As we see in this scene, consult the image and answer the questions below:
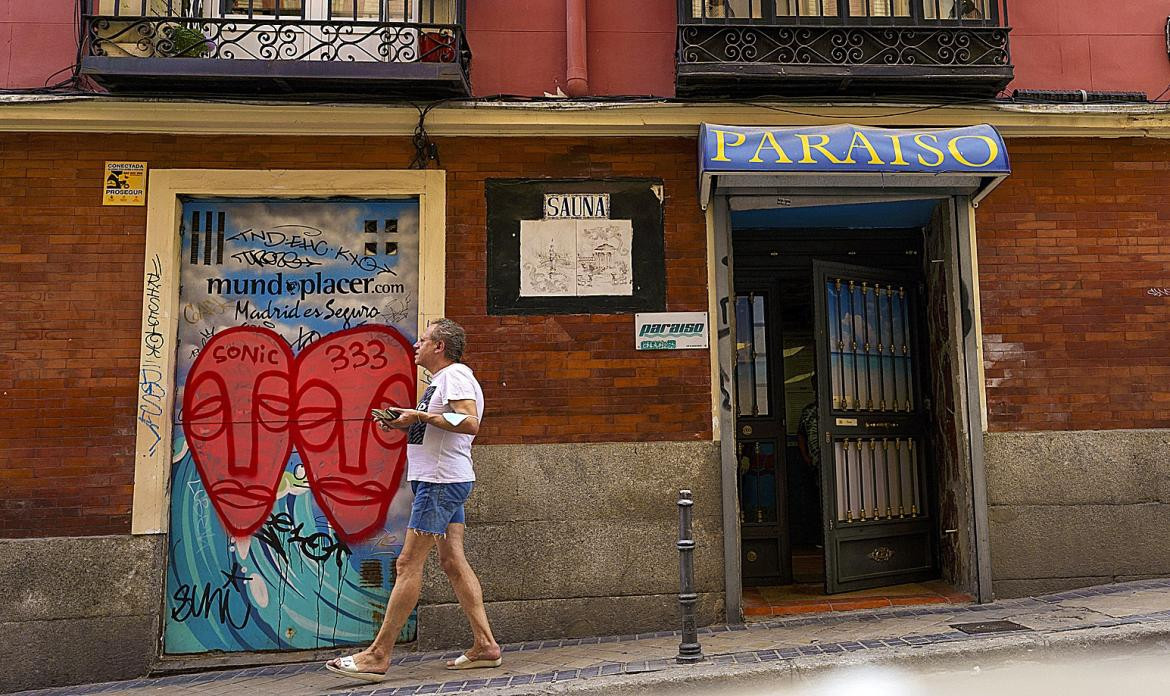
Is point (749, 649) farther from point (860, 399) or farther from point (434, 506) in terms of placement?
point (860, 399)

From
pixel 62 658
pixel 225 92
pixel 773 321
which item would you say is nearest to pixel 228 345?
pixel 225 92

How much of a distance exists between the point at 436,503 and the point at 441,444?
0.35 m

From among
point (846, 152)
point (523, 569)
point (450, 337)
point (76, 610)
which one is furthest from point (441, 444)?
point (846, 152)

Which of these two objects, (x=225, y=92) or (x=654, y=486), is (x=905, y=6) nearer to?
(x=654, y=486)

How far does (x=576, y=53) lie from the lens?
274 inches

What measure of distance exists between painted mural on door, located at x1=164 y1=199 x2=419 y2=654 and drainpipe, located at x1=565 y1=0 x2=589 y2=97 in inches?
61.1

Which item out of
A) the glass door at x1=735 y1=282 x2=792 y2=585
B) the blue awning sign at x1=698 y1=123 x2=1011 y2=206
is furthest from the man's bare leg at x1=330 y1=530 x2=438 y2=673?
the glass door at x1=735 y1=282 x2=792 y2=585

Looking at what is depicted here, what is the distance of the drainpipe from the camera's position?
22.7ft

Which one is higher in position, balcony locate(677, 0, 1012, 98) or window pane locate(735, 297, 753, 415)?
balcony locate(677, 0, 1012, 98)

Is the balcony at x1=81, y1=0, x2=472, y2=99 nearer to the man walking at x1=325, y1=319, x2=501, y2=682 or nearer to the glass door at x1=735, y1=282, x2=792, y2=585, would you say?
the man walking at x1=325, y1=319, x2=501, y2=682

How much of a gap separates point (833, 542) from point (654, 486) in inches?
73.1

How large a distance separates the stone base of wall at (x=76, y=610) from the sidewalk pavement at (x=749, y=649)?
0.15m

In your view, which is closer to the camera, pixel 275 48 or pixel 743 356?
pixel 275 48

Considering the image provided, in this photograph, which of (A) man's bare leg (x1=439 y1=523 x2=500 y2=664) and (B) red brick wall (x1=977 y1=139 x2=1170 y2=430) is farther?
(B) red brick wall (x1=977 y1=139 x2=1170 y2=430)
